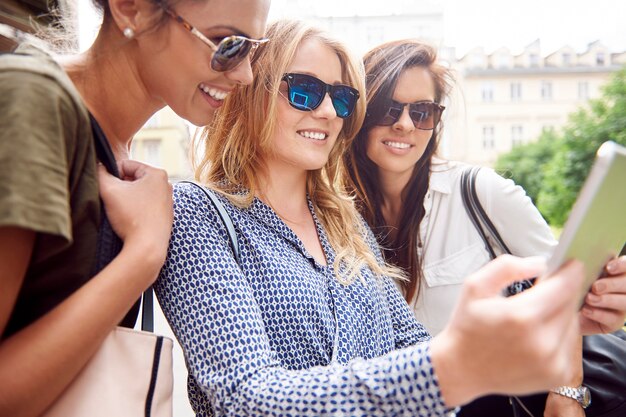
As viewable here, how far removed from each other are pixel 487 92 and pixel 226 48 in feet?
177

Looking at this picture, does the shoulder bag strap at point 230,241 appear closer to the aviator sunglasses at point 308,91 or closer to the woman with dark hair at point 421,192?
the aviator sunglasses at point 308,91

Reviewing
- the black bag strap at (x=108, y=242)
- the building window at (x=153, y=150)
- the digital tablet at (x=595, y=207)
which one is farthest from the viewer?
the building window at (x=153, y=150)

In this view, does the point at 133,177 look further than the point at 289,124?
No

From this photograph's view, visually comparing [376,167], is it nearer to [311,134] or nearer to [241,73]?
[311,134]

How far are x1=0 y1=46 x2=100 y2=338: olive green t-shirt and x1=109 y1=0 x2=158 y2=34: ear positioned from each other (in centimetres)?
29

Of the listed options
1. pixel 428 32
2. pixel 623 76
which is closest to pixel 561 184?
pixel 623 76

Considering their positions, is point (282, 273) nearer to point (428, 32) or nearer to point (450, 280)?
point (450, 280)

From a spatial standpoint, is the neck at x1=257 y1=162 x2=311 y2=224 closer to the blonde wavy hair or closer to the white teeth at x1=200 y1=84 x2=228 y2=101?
the blonde wavy hair

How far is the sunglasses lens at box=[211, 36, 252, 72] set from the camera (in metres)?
1.42

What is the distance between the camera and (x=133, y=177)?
1.40 m

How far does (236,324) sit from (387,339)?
2.16ft

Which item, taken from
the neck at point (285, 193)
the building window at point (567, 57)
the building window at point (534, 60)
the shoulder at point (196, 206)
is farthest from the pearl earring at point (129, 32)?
the building window at point (567, 57)

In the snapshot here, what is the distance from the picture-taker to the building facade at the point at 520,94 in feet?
170

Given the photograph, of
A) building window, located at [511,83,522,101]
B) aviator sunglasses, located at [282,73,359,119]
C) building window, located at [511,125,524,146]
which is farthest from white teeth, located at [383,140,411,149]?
building window, located at [511,83,522,101]
